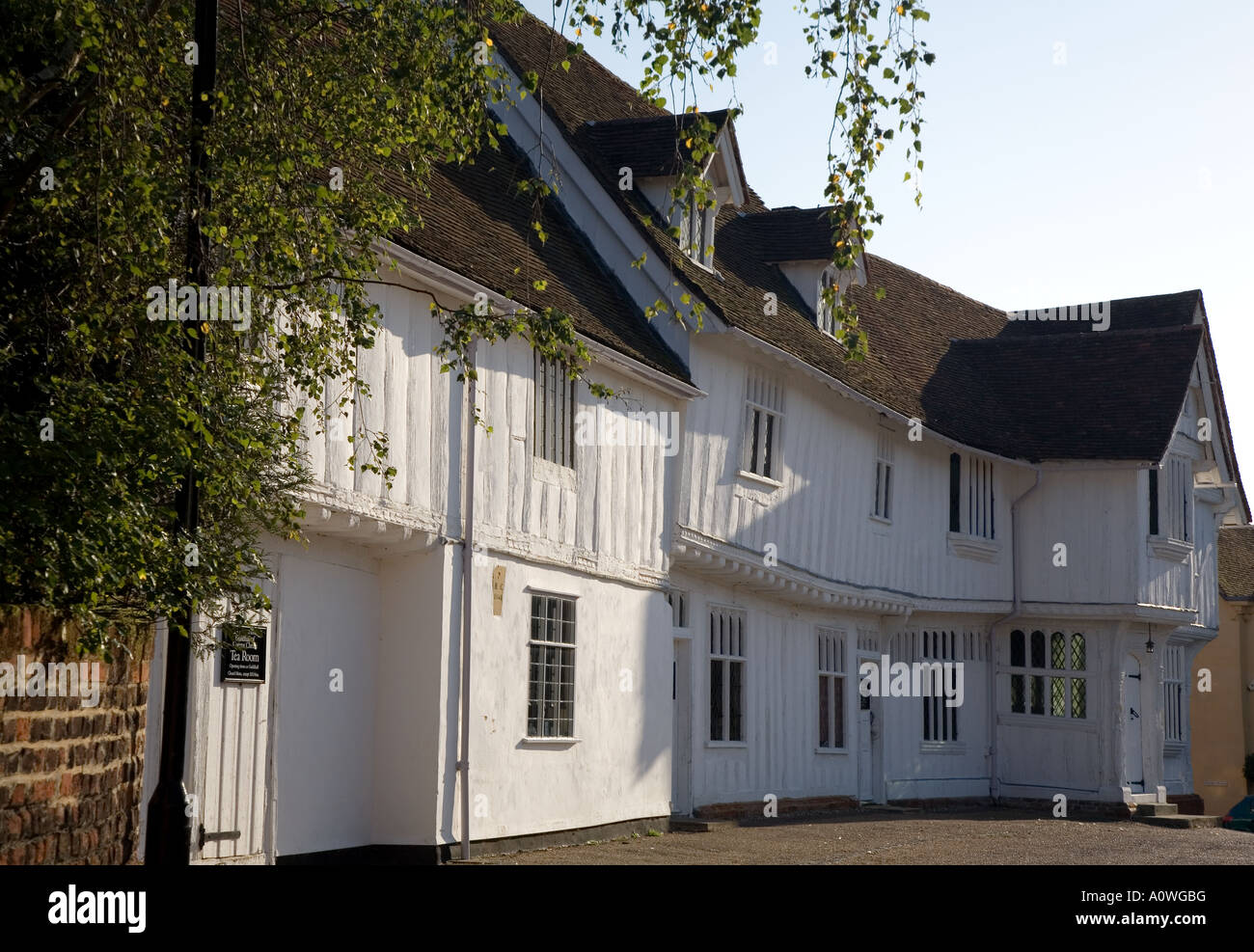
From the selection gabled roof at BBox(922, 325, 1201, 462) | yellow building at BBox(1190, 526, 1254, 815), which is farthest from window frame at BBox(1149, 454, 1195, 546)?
yellow building at BBox(1190, 526, 1254, 815)

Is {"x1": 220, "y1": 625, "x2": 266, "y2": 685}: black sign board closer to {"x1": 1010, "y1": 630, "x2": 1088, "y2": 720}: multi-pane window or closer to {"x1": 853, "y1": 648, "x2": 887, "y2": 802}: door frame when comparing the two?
{"x1": 853, "y1": 648, "x2": 887, "y2": 802}: door frame

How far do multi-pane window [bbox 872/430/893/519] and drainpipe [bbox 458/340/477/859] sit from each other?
11.4m

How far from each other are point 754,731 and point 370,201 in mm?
13204

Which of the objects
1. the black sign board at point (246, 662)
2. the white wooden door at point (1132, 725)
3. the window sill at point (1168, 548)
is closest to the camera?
the black sign board at point (246, 662)

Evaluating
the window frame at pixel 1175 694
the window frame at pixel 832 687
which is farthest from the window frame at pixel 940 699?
the window frame at pixel 1175 694

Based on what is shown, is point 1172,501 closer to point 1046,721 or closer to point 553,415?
point 1046,721

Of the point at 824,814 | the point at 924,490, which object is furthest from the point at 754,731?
the point at 924,490

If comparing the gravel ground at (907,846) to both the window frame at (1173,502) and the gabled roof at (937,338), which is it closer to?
the gabled roof at (937,338)

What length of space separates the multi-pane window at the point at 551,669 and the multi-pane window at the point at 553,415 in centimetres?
159

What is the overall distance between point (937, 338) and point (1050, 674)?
7.45 m

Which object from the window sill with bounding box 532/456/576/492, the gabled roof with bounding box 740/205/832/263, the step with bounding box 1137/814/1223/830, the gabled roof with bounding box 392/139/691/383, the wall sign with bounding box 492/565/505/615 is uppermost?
the gabled roof with bounding box 740/205/832/263

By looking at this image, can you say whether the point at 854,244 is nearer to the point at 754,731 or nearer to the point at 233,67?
the point at 233,67

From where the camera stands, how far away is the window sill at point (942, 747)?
1059 inches

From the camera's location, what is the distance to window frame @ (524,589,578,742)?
1645 centimetres
